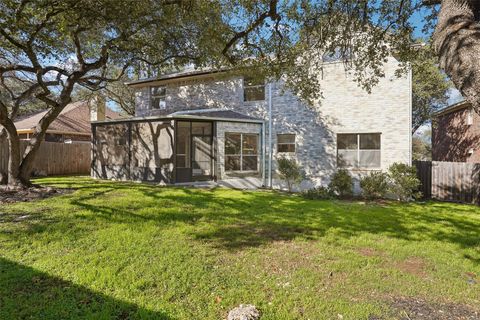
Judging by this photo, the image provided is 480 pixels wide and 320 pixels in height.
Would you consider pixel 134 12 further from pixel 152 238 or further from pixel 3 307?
pixel 3 307

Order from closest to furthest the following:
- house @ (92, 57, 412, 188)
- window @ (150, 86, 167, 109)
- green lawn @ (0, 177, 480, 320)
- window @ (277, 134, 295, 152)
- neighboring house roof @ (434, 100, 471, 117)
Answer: green lawn @ (0, 177, 480, 320)
house @ (92, 57, 412, 188)
window @ (277, 134, 295, 152)
neighboring house roof @ (434, 100, 471, 117)
window @ (150, 86, 167, 109)

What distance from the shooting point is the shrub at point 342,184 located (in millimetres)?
13750

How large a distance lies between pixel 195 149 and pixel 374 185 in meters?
8.14

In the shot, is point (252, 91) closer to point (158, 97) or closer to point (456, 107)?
point (158, 97)

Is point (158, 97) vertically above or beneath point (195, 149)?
above

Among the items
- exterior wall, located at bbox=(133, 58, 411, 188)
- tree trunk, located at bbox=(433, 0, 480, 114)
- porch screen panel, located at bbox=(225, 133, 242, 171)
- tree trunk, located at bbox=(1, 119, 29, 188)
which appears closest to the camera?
tree trunk, located at bbox=(433, 0, 480, 114)

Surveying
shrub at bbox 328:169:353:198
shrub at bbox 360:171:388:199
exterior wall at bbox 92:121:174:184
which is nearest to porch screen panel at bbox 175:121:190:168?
exterior wall at bbox 92:121:174:184

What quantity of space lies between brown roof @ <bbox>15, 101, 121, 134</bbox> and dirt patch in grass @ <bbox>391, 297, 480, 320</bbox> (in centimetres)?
2578

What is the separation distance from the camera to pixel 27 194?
35.2 feet

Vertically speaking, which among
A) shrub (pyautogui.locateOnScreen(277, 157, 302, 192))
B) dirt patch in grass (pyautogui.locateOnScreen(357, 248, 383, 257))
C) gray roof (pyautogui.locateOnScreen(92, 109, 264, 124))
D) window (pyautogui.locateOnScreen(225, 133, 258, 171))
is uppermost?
gray roof (pyautogui.locateOnScreen(92, 109, 264, 124))

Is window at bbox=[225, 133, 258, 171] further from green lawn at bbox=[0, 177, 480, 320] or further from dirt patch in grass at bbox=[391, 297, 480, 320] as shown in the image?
dirt patch in grass at bbox=[391, 297, 480, 320]

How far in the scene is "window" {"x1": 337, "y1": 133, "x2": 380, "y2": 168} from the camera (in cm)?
1466

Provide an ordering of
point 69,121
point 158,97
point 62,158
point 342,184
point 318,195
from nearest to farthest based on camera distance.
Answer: point 318,195 → point 342,184 → point 62,158 → point 158,97 → point 69,121

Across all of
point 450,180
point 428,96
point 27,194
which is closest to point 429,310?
point 27,194
